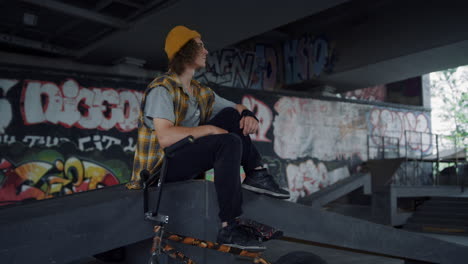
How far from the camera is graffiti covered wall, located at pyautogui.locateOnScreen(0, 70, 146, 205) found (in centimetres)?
750

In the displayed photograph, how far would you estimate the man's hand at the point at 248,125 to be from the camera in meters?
2.54

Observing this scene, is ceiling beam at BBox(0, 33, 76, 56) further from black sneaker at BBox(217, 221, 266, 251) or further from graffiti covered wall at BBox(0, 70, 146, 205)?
black sneaker at BBox(217, 221, 266, 251)

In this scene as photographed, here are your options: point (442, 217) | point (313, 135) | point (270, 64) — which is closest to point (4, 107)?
point (313, 135)

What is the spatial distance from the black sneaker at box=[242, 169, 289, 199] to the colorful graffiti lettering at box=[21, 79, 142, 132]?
263 inches

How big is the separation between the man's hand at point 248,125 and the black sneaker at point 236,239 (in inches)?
26.9

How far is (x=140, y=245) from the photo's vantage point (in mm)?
2529

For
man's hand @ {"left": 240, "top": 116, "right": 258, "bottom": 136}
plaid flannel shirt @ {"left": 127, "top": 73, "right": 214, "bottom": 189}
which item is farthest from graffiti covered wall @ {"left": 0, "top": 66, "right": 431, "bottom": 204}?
man's hand @ {"left": 240, "top": 116, "right": 258, "bottom": 136}

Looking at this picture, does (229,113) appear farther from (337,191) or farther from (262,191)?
(337,191)

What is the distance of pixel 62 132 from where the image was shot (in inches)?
316

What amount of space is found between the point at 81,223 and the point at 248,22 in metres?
6.50

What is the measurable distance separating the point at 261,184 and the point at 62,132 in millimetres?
6766

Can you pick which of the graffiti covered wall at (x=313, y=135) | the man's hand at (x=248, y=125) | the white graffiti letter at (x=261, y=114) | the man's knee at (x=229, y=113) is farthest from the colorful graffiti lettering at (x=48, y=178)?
the man's hand at (x=248, y=125)

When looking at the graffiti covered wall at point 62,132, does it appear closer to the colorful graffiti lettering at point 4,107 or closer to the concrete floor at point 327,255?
the colorful graffiti lettering at point 4,107

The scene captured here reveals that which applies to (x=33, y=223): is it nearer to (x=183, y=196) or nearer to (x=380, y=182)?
(x=183, y=196)
